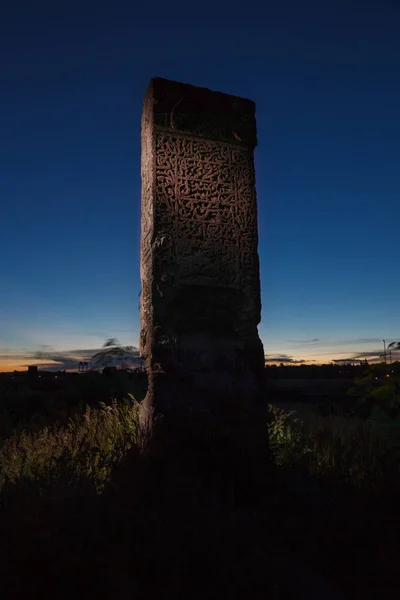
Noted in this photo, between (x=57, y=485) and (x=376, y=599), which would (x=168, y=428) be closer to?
(x=57, y=485)

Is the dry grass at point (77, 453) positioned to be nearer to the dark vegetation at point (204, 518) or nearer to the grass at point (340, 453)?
the dark vegetation at point (204, 518)

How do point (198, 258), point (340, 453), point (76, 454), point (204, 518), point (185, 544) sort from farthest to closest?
1. point (198, 258)
2. point (340, 453)
3. point (76, 454)
4. point (204, 518)
5. point (185, 544)

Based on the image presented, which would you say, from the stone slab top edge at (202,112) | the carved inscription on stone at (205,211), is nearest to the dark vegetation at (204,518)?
the carved inscription on stone at (205,211)

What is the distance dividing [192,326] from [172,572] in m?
2.81

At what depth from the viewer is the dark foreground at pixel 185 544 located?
2.32 meters

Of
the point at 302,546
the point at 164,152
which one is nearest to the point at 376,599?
the point at 302,546

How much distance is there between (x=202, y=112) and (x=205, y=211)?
1185 millimetres

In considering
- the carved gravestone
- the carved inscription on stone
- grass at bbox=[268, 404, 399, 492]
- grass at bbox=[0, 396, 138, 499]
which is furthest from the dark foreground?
the carved inscription on stone

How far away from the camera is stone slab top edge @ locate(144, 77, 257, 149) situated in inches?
207

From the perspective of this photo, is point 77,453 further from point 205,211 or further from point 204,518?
point 205,211

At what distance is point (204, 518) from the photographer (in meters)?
3.05

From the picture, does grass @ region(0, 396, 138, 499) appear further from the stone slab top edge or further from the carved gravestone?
the stone slab top edge

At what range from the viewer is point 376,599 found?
9.21 ft

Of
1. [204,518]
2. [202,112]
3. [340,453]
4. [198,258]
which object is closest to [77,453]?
[204,518]
